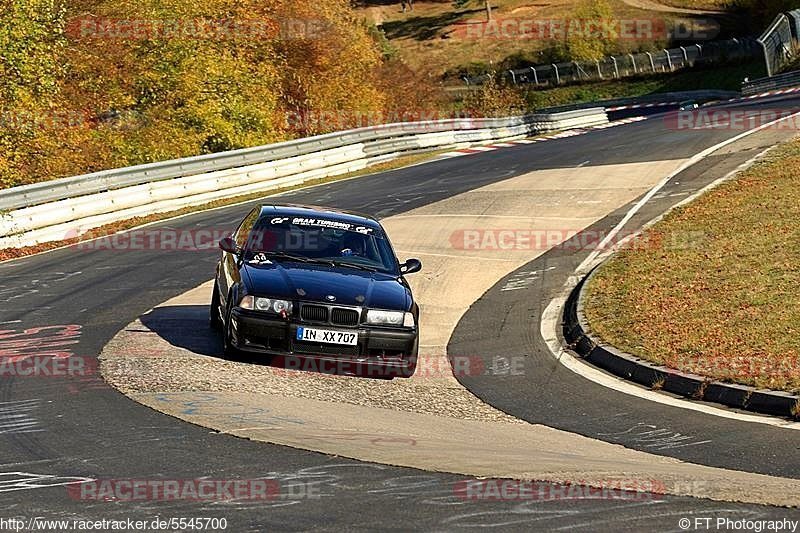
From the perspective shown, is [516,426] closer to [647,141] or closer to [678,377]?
[678,377]

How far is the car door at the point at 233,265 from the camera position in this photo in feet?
39.2

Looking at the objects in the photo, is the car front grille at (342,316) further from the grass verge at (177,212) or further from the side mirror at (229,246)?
the grass verge at (177,212)

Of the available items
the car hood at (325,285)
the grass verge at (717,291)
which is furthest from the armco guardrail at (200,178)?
the grass verge at (717,291)

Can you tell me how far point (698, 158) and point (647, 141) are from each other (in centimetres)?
484

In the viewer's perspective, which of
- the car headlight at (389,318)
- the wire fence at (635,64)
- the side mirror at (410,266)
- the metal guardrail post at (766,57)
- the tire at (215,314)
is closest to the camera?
the car headlight at (389,318)

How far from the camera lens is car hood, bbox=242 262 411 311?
11234 millimetres

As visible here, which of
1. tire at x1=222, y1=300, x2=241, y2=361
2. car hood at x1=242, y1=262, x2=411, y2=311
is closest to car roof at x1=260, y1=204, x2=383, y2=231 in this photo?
car hood at x1=242, y1=262, x2=411, y2=311

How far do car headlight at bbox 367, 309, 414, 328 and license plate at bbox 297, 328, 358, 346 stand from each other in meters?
0.24

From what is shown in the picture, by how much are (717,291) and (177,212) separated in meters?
13.7

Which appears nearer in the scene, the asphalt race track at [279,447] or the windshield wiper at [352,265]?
the asphalt race track at [279,447]

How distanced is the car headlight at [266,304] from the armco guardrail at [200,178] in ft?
33.1

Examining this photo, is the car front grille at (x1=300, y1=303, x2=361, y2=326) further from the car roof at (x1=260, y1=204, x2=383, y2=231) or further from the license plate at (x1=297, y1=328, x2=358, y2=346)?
the car roof at (x1=260, y1=204, x2=383, y2=231)

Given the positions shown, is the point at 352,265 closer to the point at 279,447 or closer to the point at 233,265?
the point at 233,265

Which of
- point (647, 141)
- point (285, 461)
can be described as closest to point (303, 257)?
point (285, 461)
